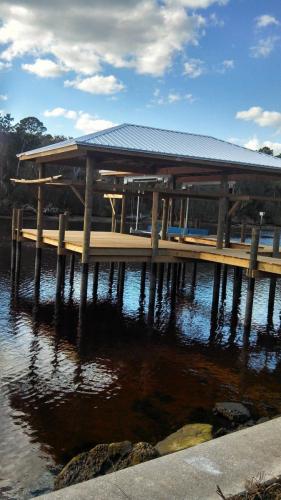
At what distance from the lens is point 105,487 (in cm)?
455

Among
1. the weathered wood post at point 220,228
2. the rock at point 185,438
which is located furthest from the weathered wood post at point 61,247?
the rock at point 185,438

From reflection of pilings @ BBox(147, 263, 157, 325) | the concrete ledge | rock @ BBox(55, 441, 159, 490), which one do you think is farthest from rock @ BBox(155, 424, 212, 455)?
reflection of pilings @ BBox(147, 263, 157, 325)

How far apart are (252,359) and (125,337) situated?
437 centimetres

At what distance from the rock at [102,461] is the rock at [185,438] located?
0.84 m

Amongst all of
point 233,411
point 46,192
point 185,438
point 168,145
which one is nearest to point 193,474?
point 185,438

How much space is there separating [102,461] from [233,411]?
13.4ft

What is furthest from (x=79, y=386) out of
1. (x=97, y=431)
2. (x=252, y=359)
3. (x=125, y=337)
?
(x=252, y=359)

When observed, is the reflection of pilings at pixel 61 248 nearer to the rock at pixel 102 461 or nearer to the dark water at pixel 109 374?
the dark water at pixel 109 374

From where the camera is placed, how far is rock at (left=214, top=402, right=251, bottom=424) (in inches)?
391

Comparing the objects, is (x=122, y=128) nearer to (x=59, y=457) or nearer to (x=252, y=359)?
(x=252, y=359)

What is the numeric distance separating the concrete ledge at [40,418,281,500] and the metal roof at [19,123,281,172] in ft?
36.4

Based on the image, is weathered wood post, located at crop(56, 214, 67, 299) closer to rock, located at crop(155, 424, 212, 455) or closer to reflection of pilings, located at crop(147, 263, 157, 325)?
reflection of pilings, located at crop(147, 263, 157, 325)

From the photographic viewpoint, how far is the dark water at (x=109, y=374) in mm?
8828

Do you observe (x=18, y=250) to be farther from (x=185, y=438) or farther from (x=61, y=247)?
(x=185, y=438)
